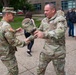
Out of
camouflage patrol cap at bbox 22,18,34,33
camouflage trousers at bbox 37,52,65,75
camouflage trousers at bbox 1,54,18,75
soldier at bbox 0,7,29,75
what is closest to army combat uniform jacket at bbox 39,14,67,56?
camouflage trousers at bbox 37,52,65,75

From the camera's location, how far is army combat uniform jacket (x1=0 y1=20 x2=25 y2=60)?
11.2 feet

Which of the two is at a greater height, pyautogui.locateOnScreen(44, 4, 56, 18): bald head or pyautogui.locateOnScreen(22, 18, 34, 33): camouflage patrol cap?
pyautogui.locateOnScreen(44, 4, 56, 18): bald head

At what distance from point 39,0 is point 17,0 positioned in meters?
23.0

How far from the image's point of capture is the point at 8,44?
363 centimetres

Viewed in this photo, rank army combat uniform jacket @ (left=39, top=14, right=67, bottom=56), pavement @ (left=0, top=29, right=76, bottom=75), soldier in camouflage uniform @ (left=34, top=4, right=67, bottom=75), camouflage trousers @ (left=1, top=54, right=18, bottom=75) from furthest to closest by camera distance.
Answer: pavement @ (left=0, top=29, right=76, bottom=75), camouflage trousers @ (left=1, top=54, right=18, bottom=75), army combat uniform jacket @ (left=39, top=14, right=67, bottom=56), soldier in camouflage uniform @ (left=34, top=4, right=67, bottom=75)

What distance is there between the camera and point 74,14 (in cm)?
996

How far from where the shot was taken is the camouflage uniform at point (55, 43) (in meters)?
3.34

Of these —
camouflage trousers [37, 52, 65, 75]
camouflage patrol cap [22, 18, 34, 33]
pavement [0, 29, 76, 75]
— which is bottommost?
pavement [0, 29, 76, 75]

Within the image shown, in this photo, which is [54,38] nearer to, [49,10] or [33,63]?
[49,10]

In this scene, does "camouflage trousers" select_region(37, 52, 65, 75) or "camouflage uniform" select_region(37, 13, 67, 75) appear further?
"camouflage trousers" select_region(37, 52, 65, 75)

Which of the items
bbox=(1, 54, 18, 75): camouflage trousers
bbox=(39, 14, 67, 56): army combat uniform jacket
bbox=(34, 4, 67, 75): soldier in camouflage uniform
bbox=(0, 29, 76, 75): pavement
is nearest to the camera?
bbox=(34, 4, 67, 75): soldier in camouflage uniform

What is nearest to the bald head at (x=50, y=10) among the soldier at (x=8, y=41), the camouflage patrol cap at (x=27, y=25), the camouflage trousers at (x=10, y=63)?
the camouflage patrol cap at (x=27, y=25)

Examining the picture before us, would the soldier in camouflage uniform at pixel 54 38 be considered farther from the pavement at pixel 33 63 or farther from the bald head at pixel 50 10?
the pavement at pixel 33 63

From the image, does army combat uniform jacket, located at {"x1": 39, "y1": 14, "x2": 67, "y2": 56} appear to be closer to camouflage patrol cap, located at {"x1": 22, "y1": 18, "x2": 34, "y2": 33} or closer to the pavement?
camouflage patrol cap, located at {"x1": 22, "y1": 18, "x2": 34, "y2": 33}
